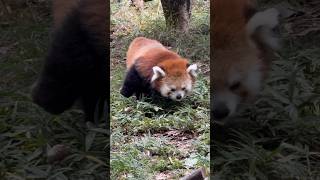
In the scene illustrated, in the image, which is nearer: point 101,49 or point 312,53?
point 101,49

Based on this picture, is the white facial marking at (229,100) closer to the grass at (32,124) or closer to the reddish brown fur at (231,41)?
the reddish brown fur at (231,41)

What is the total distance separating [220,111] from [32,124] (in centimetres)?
73

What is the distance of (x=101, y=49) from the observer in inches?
79.7

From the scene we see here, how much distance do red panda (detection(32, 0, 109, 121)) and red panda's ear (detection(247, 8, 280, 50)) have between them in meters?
0.55

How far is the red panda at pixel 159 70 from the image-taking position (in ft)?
6.61

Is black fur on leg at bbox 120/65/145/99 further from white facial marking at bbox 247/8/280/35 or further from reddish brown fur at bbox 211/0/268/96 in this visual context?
white facial marking at bbox 247/8/280/35

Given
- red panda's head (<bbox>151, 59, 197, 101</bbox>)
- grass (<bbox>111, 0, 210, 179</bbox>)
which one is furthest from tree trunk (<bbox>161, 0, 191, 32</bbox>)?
red panda's head (<bbox>151, 59, 197, 101</bbox>)

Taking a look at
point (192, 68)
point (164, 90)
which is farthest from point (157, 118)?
point (192, 68)

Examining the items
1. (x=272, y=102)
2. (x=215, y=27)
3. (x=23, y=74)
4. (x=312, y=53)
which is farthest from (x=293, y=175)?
(x=23, y=74)

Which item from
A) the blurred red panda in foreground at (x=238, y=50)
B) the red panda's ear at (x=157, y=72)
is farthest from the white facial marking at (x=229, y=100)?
the red panda's ear at (x=157, y=72)

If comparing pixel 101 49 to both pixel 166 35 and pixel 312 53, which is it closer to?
pixel 166 35

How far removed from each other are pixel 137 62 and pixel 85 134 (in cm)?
35

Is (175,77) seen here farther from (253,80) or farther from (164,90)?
(253,80)

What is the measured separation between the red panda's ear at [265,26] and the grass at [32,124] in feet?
2.24
